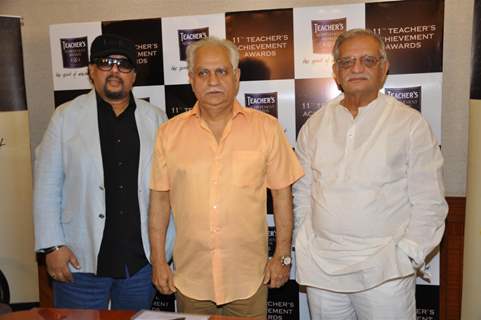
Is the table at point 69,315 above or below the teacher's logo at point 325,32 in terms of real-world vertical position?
below

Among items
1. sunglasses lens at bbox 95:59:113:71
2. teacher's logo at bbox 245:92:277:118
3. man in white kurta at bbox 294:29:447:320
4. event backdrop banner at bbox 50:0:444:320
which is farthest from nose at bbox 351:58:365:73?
sunglasses lens at bbox 95:59:113:71

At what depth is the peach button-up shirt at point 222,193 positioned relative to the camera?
1851mm

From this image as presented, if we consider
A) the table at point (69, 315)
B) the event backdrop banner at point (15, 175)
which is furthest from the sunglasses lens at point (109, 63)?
the table at point (69, 315)

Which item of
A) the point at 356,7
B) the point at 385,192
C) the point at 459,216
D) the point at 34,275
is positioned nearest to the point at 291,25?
the point at 356,7

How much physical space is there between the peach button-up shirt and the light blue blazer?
0.56 feet

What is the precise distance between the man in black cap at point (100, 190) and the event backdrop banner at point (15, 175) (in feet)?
2.55

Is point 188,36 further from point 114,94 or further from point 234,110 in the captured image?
point 234,110

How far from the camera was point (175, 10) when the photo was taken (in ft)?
8.96

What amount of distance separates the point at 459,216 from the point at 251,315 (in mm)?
1390

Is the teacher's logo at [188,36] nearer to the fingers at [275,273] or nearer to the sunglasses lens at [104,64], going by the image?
the sunglasses lens at [104,64]

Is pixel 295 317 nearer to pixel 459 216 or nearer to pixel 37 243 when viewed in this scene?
pixel 459 216

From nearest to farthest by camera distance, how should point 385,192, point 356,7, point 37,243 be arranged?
point 385,192, point 37,243, point 356,7

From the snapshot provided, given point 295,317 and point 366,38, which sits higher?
point 366,38

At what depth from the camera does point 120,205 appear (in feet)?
6.64
